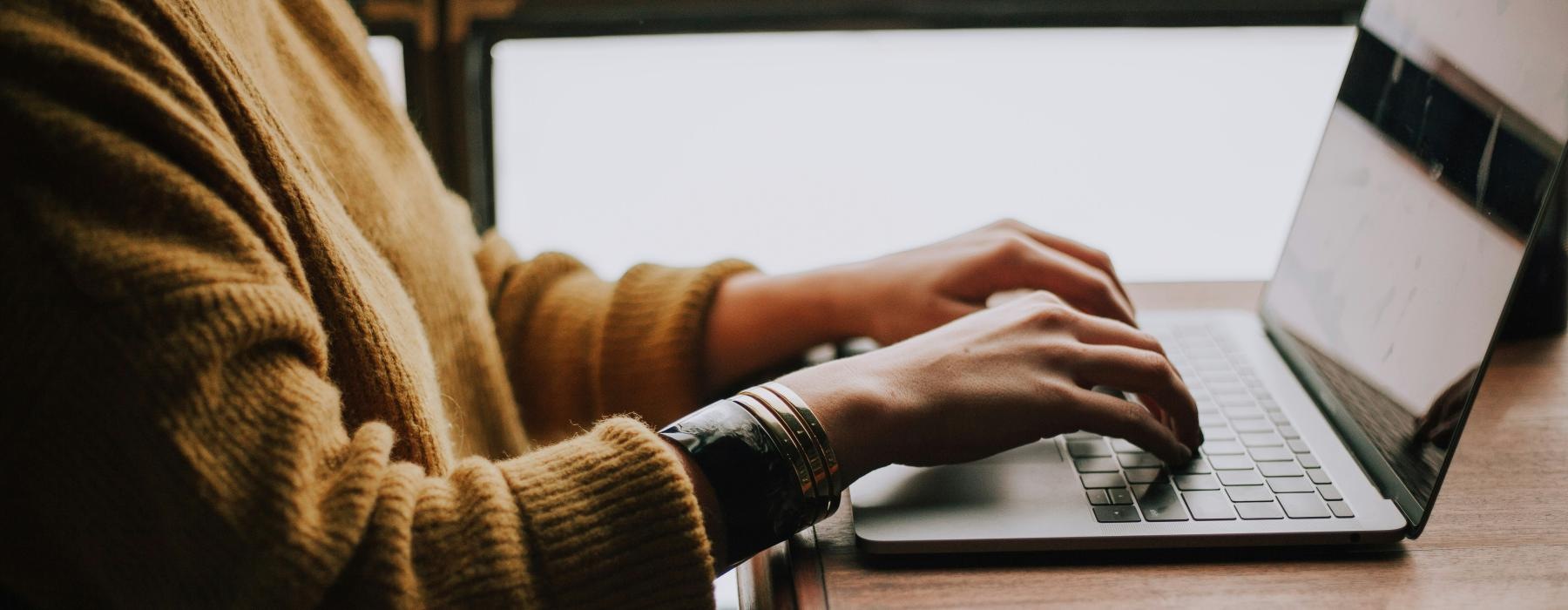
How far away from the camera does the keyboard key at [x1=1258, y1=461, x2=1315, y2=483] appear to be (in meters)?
0.62

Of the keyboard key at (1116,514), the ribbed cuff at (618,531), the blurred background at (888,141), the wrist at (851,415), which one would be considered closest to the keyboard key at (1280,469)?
the keyboard key at (1116,514)

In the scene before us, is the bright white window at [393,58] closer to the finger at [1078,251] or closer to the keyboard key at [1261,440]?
the finger at [1078,251]

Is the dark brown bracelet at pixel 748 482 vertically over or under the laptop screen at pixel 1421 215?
under

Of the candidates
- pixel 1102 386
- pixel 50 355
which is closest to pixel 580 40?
pixel 1102 386

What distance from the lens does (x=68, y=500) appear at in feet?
1.46

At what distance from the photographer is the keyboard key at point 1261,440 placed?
656 mm

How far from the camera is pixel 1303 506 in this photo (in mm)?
577

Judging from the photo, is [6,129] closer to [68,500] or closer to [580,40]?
[68,500]

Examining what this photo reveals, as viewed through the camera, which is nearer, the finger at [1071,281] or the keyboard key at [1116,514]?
the keyboard key at [1116,514]

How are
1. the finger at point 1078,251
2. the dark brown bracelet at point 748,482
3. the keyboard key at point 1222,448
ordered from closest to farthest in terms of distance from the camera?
the dark brown bracelet at point 748,482, the keyboard key at point 1222,448, the finger at point 1078,251

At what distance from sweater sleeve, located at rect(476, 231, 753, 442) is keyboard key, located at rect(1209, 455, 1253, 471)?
37cm

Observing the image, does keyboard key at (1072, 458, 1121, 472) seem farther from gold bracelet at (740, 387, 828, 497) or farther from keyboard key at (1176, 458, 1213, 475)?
gold bracelet at (740, 387, 828, 497)

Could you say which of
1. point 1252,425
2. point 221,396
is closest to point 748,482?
point 221,396

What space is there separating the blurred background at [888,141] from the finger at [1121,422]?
68 cm
